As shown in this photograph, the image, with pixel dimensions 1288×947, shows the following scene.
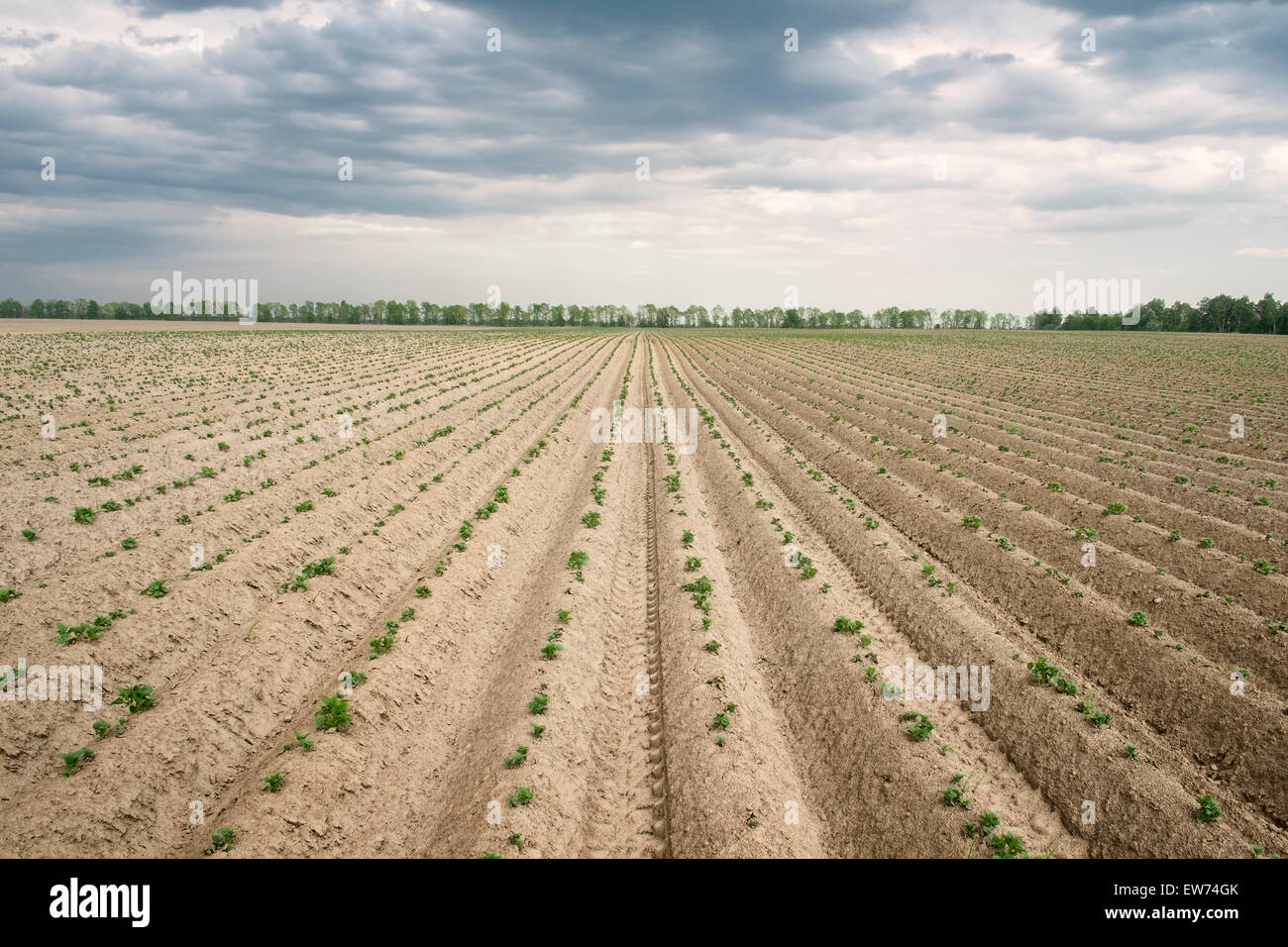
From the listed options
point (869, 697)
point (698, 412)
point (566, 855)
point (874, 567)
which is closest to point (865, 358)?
point (698, 412)

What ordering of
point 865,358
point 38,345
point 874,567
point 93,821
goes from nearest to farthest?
point 93,821 → point 874,567 → point 38,345 → point 865,358

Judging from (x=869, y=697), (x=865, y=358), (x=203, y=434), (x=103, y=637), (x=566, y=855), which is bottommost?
(x=566, y=855)

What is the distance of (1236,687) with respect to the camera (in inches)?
349

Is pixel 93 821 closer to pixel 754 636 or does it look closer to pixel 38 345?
pixel 754 636

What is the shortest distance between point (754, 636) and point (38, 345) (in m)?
76.6

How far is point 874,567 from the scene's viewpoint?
13.6 m

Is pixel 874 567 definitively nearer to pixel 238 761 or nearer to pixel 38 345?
pixel 238 761

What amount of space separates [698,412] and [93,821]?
26807mm
